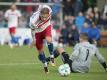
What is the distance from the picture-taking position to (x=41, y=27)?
18453 millimetres

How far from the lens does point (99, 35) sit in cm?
3247

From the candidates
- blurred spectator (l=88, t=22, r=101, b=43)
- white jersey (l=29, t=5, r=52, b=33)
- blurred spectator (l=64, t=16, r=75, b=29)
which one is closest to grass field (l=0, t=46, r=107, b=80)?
white jersey (l=29, t=5, r=52, b=33)

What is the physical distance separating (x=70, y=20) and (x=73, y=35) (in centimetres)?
162

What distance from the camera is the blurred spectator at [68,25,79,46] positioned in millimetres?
33656

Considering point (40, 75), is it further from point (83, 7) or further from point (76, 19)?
point (83, 7)

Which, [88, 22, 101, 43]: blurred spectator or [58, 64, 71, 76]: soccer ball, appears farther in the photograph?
[88, 22, 101, 43]: blurred spectator

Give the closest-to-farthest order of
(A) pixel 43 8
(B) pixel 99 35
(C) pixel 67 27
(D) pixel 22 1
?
(A) pixel 43 8, (B) pixel 99 35, (C) pixel 67 27, (D) pixel 22 1

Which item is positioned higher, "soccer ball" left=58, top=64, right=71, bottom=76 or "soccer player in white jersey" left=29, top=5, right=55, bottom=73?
"soccer player in white jersey" left=29, top=5, right=55, bottom=73

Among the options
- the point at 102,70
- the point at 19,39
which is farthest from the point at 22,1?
the point at 102,70

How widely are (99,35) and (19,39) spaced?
4896 millimetres

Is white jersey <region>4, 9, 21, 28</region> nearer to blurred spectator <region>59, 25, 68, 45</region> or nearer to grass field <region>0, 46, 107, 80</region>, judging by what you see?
blurred spectator <region>59, 25, 68, 45</region>

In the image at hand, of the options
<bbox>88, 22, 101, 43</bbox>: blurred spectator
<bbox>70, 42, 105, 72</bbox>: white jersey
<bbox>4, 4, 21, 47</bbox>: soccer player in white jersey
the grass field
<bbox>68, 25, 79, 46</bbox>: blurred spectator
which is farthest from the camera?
<bbox>68, 25, 79, 46</bbox>: blurred spectator

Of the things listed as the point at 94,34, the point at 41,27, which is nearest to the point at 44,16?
A: the point at 41,27

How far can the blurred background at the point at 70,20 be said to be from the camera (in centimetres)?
3372
